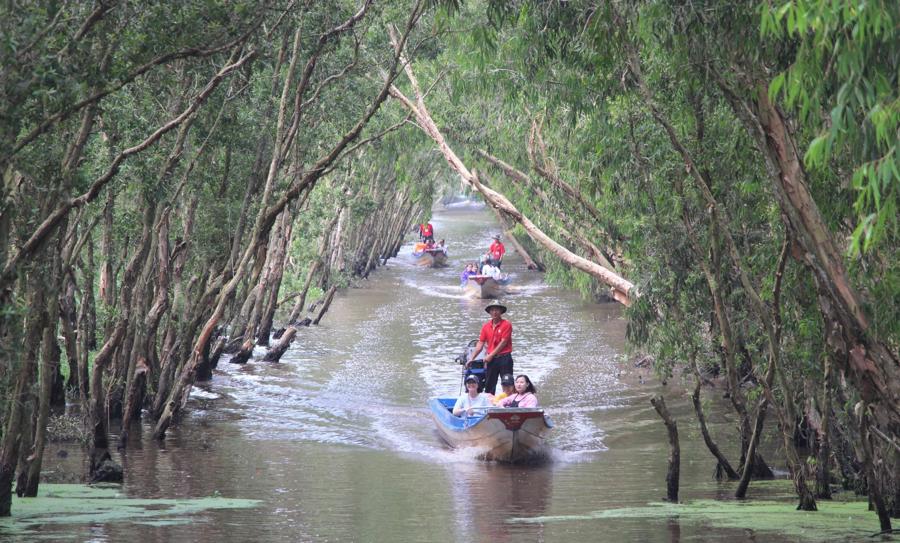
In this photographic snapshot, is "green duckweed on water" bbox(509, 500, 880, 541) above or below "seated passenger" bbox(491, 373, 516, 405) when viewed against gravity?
below

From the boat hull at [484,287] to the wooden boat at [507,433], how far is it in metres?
25.1

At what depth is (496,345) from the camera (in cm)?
1827

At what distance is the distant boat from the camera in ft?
184

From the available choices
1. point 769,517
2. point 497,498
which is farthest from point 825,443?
point 497,498

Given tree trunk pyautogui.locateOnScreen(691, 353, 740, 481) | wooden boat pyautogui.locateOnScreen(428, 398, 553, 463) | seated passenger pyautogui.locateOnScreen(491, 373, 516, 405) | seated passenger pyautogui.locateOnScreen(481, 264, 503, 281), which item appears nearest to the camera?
tree trunk pyautogui.locateOnScreen(691, 353, 740, 481)

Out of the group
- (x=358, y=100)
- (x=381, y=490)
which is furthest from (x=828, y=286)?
(x=358, y=100)

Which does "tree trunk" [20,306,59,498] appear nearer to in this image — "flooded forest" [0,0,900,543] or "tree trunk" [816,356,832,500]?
"flooded forest" [0,0,900,543]

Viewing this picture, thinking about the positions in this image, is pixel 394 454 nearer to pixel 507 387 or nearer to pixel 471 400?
pixel 471 400

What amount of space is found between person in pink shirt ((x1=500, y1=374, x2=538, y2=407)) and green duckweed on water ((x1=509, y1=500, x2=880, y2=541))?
14.2ft

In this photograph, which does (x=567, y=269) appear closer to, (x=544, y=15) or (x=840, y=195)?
(x=544, y=15)

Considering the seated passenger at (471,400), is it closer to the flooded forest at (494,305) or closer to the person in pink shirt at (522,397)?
the flooded forest at (494,305)

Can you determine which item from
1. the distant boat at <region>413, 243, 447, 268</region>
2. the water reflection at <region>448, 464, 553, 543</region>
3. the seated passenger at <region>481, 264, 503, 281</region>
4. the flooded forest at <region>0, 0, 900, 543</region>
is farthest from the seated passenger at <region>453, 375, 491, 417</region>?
the distant boat at <region>413, 243, 447, 268</region>

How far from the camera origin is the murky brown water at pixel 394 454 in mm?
11031

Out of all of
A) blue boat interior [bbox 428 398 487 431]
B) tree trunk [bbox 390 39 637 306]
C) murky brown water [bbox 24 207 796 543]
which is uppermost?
tree trunk [bbox 390 39 637 306]
